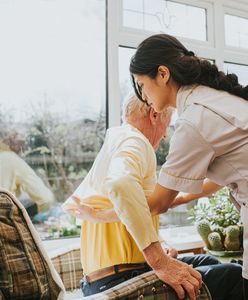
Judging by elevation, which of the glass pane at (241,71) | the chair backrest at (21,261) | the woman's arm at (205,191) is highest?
the glass pane at (241,71)

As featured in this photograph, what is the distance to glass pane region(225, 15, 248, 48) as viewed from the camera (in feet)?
10.4

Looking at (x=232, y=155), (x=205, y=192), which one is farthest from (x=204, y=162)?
(x=205, y=192)

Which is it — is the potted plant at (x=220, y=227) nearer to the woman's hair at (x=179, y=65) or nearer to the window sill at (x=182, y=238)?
the window sill at (x=182, y=238)

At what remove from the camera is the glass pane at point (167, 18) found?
2.73 m

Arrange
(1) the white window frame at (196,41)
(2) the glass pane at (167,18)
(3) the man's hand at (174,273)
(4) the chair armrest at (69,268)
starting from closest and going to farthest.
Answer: (3) the man's hand at (174,273) → (4) the chair armrest at (69,268) → (1) the white window frame at (196,41) → (2) the glass pane at (167,18)

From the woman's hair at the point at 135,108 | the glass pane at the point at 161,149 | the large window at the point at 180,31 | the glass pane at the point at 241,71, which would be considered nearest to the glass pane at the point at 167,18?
the large window at the point at 180,31

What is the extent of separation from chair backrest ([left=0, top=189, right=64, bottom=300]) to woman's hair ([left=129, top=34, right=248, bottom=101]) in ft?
2.27

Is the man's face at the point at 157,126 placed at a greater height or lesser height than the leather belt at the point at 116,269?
greater

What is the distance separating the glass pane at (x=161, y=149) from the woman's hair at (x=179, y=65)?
4.34ft

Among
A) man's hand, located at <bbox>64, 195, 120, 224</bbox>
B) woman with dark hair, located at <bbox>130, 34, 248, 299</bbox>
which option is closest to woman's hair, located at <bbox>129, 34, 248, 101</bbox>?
woman with dark hair, located at <bbox>130, 34, 248, 299</bbox>

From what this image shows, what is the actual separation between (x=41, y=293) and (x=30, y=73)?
6.01 ft

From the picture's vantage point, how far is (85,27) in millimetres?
2555

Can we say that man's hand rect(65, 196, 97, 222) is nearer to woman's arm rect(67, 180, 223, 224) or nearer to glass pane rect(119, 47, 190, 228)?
woman's arm rect(67, 180, 223, 224)

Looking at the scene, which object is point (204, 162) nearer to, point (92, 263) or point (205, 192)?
point (205, 192)
